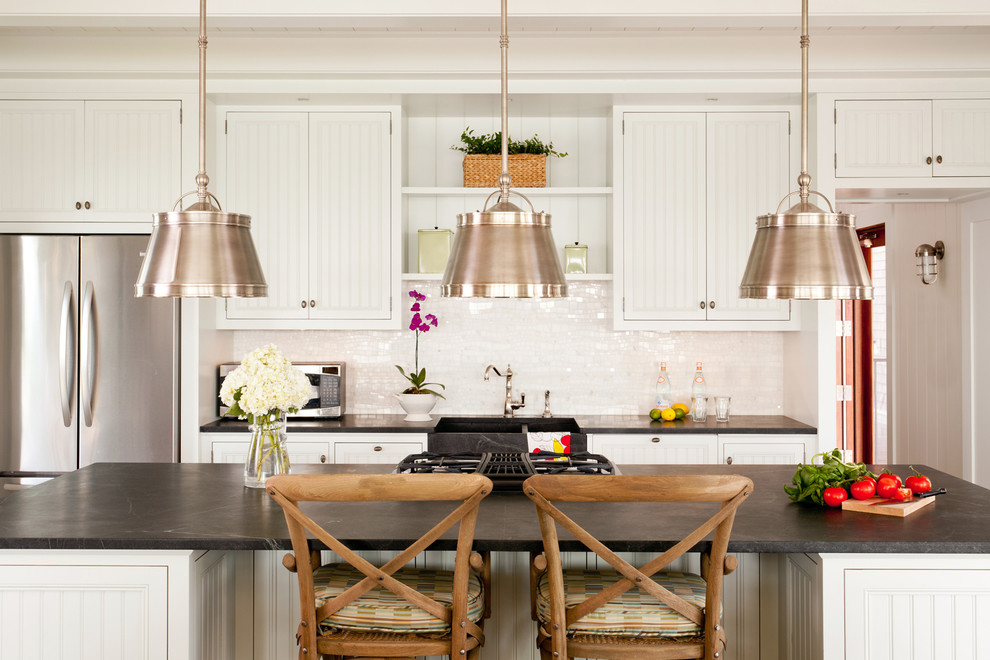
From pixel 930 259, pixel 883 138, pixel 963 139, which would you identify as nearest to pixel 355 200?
pixel 883 138

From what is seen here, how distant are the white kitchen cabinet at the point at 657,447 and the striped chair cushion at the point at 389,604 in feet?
6.63

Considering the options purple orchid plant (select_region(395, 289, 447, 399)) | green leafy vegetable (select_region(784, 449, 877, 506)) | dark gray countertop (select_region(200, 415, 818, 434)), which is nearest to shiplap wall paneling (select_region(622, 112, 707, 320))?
dark gray countertop (select_region(200, 415, 818, 434))

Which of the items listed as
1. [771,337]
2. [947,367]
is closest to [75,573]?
[771,337]

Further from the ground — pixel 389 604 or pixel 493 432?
pixel 493 432

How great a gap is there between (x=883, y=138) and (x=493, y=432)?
247 cm

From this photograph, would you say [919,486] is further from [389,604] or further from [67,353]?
[67,353]

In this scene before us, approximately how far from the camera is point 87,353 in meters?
3.96

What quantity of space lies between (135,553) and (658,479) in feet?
4.39

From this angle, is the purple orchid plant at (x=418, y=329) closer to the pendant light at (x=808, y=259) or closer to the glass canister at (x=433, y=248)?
the glass canister at (x=433, y=248)

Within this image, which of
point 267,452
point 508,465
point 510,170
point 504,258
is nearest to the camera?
point 504,258

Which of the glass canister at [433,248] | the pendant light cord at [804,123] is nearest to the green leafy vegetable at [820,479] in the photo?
the pendant light cord at [804,123]

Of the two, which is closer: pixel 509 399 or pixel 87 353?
pixel 87 353

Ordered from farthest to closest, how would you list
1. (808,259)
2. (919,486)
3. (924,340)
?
(924,340) → (919,486) → (808,259)

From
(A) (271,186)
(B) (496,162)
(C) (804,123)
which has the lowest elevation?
(C) (804,123)
